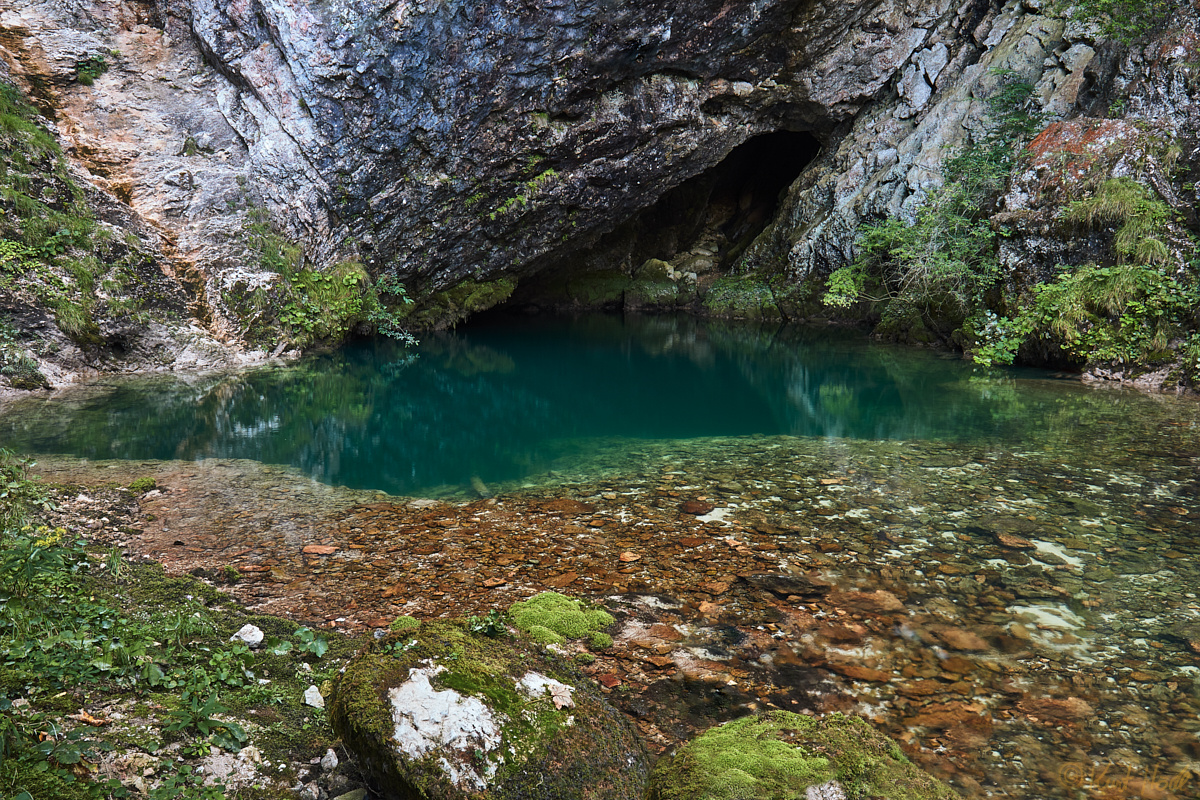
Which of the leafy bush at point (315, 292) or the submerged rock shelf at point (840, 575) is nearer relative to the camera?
the submerged rock shelf at point (840, 575)

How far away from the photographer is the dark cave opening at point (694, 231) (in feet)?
78.5

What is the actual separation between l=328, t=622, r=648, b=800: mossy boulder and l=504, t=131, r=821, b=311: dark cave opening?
21610mm

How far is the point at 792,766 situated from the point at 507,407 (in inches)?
369

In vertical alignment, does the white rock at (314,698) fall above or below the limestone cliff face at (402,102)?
below

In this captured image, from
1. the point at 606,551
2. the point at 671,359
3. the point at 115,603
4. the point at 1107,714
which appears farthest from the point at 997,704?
the point at 671,359

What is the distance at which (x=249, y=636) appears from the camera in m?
3.21

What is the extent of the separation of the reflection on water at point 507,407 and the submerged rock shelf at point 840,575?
93 centimetres

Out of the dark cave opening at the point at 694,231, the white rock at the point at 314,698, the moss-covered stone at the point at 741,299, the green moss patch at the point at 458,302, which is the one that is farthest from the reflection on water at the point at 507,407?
the dark cave opening at the point at 694,231

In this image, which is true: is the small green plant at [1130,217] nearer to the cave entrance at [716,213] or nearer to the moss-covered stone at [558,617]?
the moss-covered stone at [558,617]

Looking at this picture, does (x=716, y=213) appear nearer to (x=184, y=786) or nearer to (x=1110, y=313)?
(x=1110, y=313)

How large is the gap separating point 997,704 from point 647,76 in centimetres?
1455

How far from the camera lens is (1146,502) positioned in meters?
Result: 5.36

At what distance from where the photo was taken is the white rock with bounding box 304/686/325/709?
2723 millimetres

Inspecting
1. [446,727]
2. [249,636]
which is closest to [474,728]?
[446,727]
